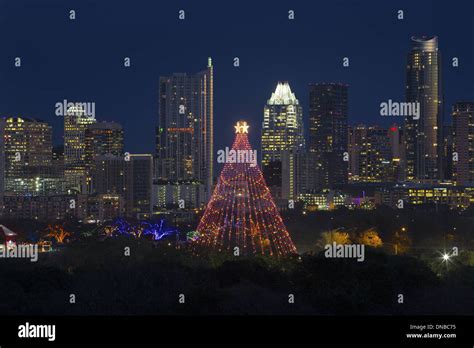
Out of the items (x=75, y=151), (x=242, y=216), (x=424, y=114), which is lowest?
(x=242, y=216)

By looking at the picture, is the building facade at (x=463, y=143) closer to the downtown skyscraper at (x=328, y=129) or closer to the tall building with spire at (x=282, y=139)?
the downtown skyscraper at (x=328, y=129)

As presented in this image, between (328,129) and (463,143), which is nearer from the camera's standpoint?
(463,143)

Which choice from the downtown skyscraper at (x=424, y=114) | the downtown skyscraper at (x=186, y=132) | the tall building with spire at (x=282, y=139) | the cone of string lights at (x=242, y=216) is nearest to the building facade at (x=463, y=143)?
the downtown skyscraper at (x=424, y=114)

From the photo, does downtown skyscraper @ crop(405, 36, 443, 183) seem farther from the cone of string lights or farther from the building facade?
the cone of string lights

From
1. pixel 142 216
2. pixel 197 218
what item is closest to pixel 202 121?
pixel 197 218

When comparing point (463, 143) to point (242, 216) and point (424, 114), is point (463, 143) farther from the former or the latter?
point (242, 216)

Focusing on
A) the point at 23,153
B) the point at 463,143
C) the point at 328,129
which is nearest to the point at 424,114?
the point at 463,143

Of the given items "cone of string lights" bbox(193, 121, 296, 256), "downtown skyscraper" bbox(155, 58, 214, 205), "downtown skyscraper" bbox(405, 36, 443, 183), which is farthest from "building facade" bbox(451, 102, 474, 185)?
"cone of string lights" bbox(193, 121, 296, 256)

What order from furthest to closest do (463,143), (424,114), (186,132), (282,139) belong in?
1. (424,114)
2. (463,143)
3. (186,132)
4. (282,139)

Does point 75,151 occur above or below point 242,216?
above
